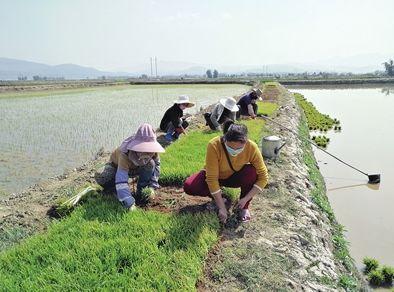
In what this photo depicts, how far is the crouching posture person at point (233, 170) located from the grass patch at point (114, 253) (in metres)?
0.33

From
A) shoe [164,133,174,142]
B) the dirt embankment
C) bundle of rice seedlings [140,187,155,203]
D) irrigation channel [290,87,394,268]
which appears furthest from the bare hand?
shoe [164,133,174,142]

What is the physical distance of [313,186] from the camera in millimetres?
5910

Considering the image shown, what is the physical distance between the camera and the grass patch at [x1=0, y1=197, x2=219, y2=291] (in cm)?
263

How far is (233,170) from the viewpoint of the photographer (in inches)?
145

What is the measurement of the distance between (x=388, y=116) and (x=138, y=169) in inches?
644

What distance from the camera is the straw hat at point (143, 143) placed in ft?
11.7

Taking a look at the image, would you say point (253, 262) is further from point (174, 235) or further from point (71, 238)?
point (71, 238)

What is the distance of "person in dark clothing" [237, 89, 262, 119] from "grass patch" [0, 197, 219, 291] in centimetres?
602

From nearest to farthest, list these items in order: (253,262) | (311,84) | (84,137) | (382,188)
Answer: (253,262) < (382,188) < (84,137) < (311,84)

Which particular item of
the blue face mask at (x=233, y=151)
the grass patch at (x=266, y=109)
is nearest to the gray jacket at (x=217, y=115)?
the grass patch at (x=266, y=109)

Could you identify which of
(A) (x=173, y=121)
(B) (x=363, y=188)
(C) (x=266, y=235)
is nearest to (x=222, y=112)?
(A) (x=173, y=121)

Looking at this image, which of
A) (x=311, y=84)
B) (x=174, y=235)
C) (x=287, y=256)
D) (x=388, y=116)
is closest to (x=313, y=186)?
(x=287, y=256)

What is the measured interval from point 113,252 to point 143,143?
1140mm

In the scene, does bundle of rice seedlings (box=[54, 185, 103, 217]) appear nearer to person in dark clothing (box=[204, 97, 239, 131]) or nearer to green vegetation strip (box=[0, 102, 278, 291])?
green vegetation strip (box=[0, 102, 278, 291])
